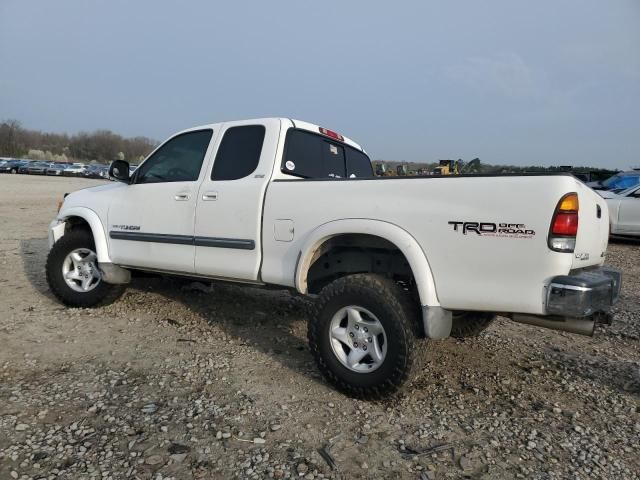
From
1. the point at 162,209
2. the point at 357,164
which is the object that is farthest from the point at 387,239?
the point at 162,209

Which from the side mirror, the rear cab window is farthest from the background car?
the rear cab window

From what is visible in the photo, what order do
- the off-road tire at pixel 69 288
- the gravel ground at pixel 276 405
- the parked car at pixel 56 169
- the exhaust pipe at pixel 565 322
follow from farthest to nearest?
the parked car at pixel 56 169 → the off-road tire at pixel 69 288 → the exhaust pipe at pixel 565 322 → the gravel ground at pixel 276 405

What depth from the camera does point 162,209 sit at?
171 inches

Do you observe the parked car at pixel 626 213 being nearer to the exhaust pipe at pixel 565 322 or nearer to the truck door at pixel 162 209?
the exhaust pipe at pixel 565 322

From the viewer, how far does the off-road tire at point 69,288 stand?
4910 mm

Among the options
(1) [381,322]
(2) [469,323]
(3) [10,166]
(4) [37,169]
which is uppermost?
(3) [10,166]

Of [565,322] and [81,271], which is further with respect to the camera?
[81,271]

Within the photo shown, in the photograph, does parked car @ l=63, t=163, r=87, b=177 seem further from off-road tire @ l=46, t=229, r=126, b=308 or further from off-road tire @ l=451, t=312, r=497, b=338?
off-road tire @ l=451, t=312, r=497, b=338

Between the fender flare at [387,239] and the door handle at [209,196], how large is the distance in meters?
1.03

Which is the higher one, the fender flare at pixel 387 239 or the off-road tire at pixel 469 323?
the fender flare at pixel 387 239

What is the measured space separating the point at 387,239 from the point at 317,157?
155cm

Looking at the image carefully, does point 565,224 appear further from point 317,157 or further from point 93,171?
point 93,171

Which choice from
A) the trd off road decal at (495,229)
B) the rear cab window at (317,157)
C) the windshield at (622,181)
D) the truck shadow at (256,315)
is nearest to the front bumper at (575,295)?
the trd off road decal at (495,229)

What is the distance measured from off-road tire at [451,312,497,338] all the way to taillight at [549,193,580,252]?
1.05 m
